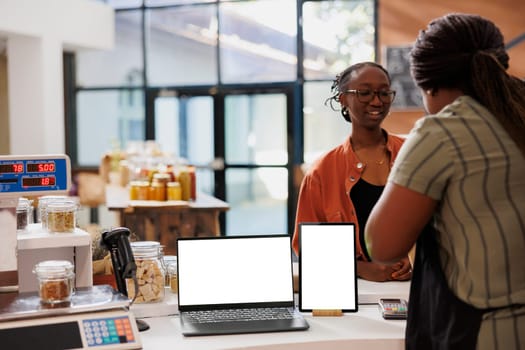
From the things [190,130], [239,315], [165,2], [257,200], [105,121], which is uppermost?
[165,2]

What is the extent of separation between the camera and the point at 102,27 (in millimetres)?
8602

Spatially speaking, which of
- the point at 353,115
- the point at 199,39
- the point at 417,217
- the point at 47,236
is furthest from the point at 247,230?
the point at 417,217

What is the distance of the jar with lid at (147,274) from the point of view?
7.16ft

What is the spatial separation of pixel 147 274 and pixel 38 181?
420mm

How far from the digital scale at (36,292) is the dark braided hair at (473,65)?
0.97 m

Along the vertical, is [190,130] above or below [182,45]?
below

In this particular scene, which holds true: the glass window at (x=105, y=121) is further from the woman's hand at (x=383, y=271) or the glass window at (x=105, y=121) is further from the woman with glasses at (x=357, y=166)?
the woman's hand at (x=383, y=271)

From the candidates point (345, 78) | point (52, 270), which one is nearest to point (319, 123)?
point (345, 78)

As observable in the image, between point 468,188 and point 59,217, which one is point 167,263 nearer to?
point 59,217

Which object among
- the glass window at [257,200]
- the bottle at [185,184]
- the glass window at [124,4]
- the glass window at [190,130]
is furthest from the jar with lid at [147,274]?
the glass window at [124,4]

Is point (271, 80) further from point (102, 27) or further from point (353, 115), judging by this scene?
point (353, 115)

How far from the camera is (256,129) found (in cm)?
847

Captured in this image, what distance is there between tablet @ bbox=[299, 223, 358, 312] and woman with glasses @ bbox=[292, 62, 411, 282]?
1.28 feet

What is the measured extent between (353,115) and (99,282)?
1057 mm
